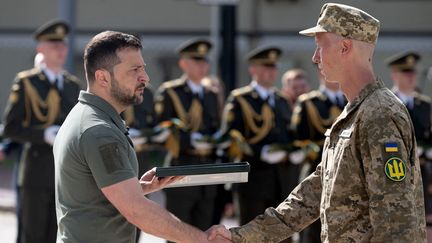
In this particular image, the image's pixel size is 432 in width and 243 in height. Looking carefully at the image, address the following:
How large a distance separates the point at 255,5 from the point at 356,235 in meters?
14.4

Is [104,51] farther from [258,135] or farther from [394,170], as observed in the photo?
[258,135]

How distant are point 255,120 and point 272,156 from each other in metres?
0.40

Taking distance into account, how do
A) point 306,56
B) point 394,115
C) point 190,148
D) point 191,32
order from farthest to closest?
point 191,32
point 306,56
point 190,148
point 394,115

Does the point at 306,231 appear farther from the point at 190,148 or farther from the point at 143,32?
the point at 143,32

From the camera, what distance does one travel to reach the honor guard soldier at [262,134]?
8.40 metres

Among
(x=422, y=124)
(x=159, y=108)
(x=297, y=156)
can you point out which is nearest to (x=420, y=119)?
(x=422, y=124)

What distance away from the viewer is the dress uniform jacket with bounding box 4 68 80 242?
24.6ft

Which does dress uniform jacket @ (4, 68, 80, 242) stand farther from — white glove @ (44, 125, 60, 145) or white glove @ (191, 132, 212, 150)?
white glove @ (191, 132, 212, 150)

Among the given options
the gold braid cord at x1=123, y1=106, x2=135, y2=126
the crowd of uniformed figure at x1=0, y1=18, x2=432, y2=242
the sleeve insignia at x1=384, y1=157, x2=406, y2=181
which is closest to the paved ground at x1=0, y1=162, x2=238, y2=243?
Result: the crowd of uniformed figure at x1=0, y1=18, x2=432, y2=242

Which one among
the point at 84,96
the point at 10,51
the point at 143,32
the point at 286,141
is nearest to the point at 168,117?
the point at 286,141

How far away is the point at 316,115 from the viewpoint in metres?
8.71

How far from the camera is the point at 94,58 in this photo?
13.5 feet

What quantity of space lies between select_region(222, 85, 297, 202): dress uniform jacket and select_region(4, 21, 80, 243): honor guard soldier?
56.1 inches

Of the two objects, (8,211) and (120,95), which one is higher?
(120,95)
